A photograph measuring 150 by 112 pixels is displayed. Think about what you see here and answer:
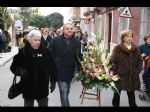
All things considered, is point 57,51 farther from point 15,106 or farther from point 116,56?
point 15,106

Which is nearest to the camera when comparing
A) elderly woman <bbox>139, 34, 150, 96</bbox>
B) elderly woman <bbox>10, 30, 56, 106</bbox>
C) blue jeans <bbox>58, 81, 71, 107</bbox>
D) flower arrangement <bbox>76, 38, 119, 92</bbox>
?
elderly woman <bbox>10, 30, 56, 106</bbox>

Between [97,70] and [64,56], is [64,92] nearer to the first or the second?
[64,56]

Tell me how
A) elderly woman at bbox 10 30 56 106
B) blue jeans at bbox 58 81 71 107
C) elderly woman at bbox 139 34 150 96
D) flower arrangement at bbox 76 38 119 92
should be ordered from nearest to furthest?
elderly woman at bbox 10 30 56 106
blue jeans at bbox 58 81 71 107
flower arrangement at bbox 76 38 119 92
elderly woman at bbox 139 34 150 96

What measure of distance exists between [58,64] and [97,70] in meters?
0.85

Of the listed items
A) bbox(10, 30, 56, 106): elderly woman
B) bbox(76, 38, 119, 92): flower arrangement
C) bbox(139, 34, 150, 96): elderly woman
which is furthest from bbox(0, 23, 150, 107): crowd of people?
bbox(139, 34, 150, 96): elderly woman

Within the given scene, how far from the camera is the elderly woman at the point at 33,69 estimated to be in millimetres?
5812

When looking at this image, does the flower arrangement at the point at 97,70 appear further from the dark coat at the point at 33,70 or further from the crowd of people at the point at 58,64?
the dark coat at the point at 33,70

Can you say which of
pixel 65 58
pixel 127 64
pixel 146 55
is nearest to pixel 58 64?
pixel 65 58

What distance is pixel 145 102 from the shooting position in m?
8.97

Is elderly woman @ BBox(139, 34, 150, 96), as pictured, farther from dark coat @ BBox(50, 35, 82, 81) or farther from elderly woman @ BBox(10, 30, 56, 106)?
elderly woman @ BBox(10, 30, 56, 106)

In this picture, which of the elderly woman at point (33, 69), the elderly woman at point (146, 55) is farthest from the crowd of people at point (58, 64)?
the elderly woman at point (146, 55)

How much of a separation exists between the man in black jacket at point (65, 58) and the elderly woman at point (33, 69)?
123 cm

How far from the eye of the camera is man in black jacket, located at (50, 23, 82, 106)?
282 inches
